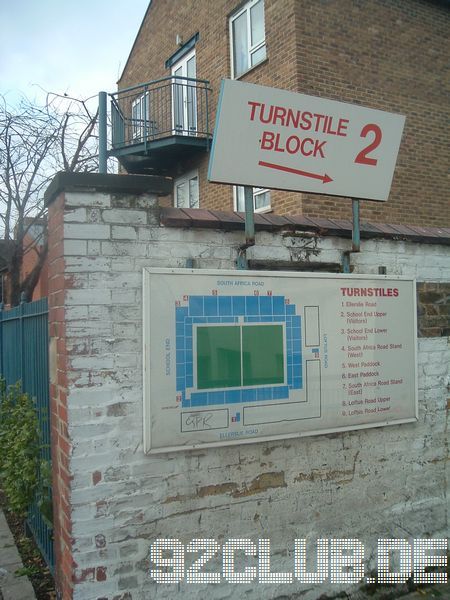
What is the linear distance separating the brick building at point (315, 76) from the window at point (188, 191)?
27 mm

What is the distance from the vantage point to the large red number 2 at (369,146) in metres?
4.29

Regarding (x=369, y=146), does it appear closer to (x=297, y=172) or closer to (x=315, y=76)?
(x=297, y=172)

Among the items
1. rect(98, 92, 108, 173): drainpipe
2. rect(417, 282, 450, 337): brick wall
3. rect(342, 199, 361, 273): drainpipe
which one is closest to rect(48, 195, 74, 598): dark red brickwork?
rect(342, 199, 361, 273): drainpipe

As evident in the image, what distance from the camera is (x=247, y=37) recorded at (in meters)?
10.5

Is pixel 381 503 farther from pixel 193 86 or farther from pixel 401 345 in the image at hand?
pixel 193 86

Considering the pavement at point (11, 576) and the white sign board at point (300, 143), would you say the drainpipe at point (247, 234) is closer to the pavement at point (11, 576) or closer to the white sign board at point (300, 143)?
the white sign board at point (300, 143)

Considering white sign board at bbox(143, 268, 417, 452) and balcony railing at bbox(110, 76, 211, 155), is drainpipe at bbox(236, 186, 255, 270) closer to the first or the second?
white sign board at bbox(143, 268, 417, 452)

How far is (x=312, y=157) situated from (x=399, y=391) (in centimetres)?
197

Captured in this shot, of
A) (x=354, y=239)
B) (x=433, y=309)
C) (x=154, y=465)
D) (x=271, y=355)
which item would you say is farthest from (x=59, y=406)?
(x=433, y=309)

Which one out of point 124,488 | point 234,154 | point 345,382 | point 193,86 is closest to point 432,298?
point 345,382

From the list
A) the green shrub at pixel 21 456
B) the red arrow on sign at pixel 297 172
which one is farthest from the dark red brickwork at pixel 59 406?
the red arrow on sign at pixel 297 172

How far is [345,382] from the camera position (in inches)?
160

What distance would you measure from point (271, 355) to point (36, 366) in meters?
2.34

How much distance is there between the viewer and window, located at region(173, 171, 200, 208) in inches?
497
